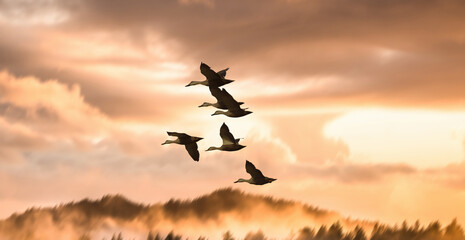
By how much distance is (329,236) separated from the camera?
78.6 m

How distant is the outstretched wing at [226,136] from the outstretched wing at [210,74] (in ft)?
9.00

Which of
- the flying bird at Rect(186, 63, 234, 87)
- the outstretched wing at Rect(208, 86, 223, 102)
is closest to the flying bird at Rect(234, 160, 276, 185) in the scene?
the outstretched wing at Rect(208, 86, 223, 102)

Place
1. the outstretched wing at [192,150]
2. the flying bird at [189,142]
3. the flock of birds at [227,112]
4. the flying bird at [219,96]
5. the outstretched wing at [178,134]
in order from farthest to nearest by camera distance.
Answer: the outstretched wing at [192,150] < the flying bird at [189,142] < the outstretched wing at [178,134] < the flying bird at [219,96] < the flock of birds at [227,112]

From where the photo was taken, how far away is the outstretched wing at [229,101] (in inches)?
1780

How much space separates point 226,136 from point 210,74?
4.23 m

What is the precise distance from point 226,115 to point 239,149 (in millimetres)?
2508

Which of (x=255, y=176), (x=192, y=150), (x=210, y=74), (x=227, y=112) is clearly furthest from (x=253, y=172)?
(x=210, y=74)

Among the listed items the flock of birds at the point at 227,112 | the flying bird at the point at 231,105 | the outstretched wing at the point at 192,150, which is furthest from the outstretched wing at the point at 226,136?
the outstretched wing at the point at 192,150

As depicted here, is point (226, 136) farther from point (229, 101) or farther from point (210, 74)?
point (210, 74)

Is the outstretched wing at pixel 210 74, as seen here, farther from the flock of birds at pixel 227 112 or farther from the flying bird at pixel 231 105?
the flying bird at pixel 231 105

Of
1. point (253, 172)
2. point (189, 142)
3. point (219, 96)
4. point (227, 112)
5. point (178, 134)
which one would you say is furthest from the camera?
point (189, 142)

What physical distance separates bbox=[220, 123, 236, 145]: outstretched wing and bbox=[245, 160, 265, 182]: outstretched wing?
6.10 feet

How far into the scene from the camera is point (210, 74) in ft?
144

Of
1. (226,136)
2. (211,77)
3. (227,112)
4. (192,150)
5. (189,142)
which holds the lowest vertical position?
(192,150)
